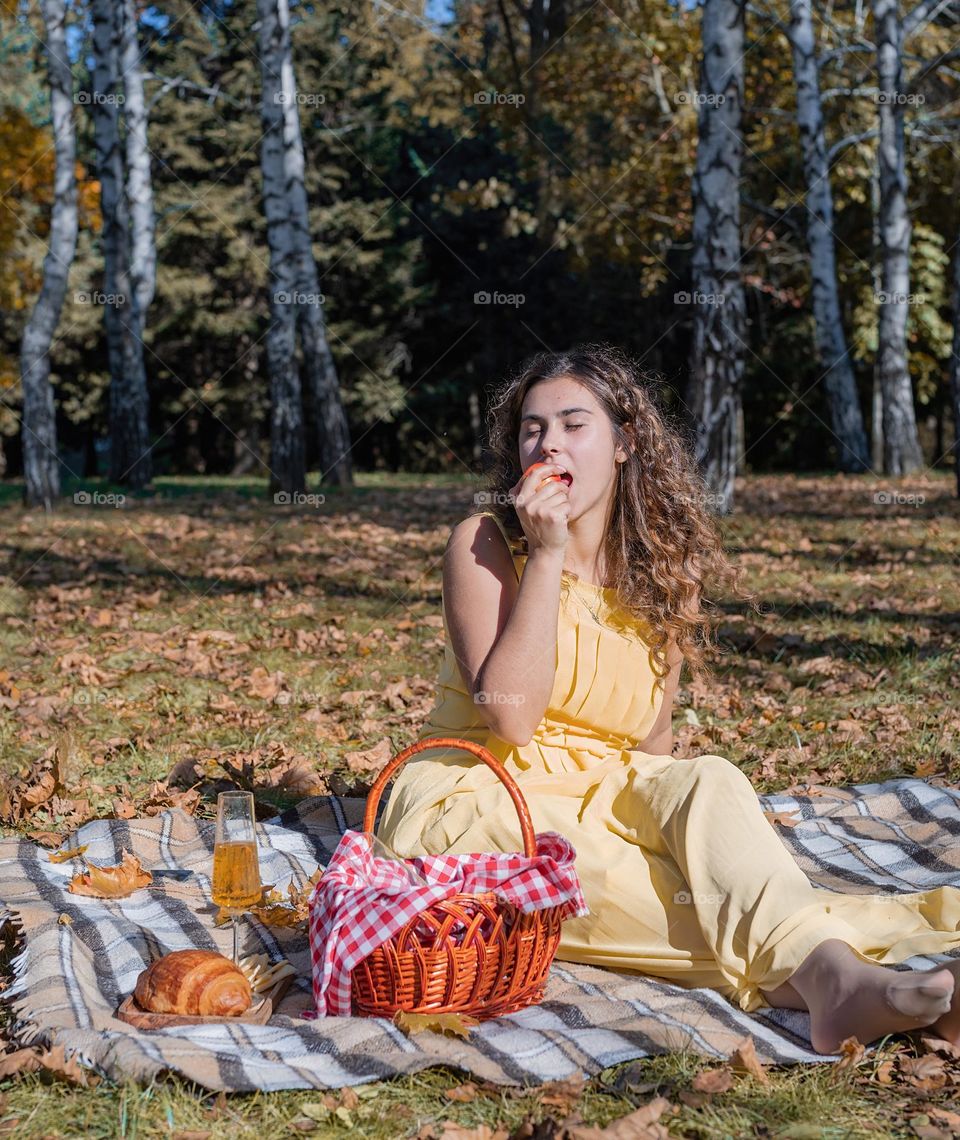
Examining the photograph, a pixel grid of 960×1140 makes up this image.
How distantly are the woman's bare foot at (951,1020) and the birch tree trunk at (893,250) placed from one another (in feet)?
46.3

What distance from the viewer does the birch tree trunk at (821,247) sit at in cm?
1705

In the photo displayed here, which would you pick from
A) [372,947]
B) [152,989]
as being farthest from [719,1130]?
[152,989]

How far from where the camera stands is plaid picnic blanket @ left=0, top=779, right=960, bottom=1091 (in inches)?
97.7

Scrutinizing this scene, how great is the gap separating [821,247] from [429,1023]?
1753 cm

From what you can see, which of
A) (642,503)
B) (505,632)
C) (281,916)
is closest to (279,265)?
(642,503)

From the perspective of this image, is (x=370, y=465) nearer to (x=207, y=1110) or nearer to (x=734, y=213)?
(x=734, y=213)

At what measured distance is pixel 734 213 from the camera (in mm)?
10359

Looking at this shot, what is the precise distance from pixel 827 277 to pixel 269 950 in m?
17.1
